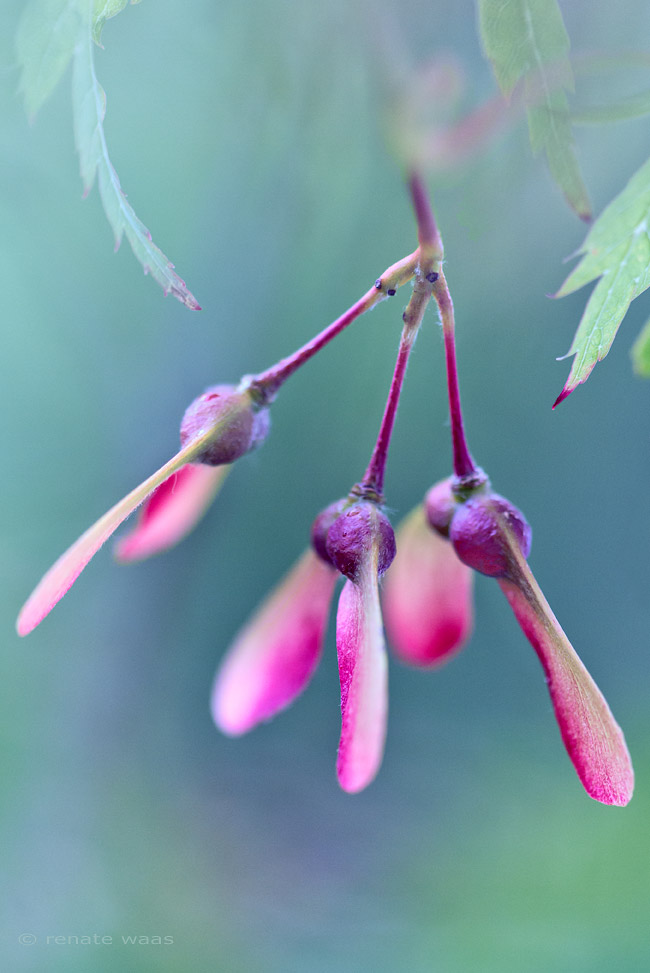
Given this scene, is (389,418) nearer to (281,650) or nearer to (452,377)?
(452,377)

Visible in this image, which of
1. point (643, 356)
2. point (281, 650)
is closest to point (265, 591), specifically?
point (281, 650)

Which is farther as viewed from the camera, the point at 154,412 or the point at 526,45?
the point at 154,412

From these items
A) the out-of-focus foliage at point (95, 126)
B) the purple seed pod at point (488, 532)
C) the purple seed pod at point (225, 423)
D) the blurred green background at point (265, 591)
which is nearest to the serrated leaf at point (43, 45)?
the out-of-focus foliage at point (95, 126)

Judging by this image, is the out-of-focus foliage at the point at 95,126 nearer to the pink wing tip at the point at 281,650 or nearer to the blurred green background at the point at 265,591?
the pink wing tip at the point at 281,650

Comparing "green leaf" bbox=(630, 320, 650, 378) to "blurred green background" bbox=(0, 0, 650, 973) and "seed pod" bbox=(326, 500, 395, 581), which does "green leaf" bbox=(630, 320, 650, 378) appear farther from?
"blurred green background" bbox=(0, 0, 650, 973)

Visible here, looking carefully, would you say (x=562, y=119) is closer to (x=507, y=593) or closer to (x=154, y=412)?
(x=507, y=593)

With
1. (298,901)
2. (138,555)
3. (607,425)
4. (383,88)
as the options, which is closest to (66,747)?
(298,901)

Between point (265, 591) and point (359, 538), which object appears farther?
point (265, 591)
